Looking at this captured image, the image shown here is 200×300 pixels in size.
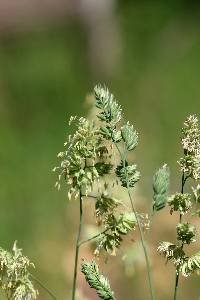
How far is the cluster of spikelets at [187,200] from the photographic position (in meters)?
1.51

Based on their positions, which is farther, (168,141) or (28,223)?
(168,141)

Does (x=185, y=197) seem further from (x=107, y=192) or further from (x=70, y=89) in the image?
(x=70, y=89)

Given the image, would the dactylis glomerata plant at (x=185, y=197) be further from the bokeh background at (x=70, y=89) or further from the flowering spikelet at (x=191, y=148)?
the bokeh background at (x=70, y=89)

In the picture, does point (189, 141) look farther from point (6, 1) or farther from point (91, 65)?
point (6, 1)

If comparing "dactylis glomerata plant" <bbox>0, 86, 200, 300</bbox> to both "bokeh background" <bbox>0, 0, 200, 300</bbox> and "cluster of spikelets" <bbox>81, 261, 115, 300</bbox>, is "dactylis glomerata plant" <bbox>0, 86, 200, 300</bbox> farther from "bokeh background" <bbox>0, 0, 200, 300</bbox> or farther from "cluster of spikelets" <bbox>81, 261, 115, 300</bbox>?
"bokeh background" <bbox>0, 0, 200, 300</bbox>

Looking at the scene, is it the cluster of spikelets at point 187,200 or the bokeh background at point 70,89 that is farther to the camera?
the bokeh background at point 70,89

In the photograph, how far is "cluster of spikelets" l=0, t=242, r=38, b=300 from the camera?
1.57 metres

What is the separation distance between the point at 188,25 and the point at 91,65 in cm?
139

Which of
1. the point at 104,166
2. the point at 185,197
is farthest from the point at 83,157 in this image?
the point at 185,197

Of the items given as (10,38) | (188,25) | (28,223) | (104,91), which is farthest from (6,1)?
(104,91)

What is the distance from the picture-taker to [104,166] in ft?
5.28

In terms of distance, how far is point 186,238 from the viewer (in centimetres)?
153

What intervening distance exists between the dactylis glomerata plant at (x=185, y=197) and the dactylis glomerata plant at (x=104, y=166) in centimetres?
4

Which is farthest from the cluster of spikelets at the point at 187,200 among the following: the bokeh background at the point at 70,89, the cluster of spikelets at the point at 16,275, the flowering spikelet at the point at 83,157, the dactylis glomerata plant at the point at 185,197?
the bokeh background at the point at 70,89
